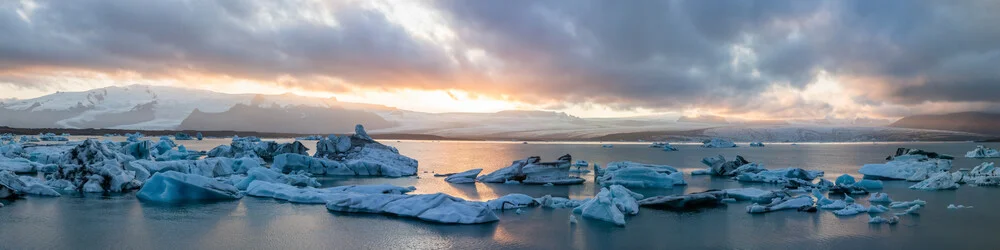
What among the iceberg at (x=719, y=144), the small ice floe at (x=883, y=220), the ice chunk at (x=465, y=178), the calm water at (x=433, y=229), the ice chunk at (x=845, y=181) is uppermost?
the iceberg at (x=719, y=144)

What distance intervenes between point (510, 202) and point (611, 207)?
2.60 metres

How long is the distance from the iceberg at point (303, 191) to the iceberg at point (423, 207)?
1.12 meters

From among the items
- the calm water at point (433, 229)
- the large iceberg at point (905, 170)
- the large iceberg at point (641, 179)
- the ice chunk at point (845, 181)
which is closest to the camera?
the calm water at point (433, 229)

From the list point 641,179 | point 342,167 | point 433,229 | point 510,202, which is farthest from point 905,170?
point 342,167

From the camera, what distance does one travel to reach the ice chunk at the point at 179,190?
14.1m

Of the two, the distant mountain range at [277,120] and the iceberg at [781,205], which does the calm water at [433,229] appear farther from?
the distant mountain range at [277,120]

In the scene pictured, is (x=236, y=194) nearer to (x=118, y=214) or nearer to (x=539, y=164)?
(x=118, y=214)

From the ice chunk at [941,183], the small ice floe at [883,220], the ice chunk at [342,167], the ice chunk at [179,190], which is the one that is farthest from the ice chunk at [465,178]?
the ice chunk at [941,183]

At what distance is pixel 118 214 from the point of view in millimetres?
11867

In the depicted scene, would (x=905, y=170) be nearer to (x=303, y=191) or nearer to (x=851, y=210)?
(x=851, y=210)

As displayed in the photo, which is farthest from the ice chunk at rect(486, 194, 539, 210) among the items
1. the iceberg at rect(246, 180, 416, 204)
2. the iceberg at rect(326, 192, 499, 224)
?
the iceberg at rect(246, 180, 416, 204)

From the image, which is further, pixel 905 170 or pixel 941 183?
pixel 905 170

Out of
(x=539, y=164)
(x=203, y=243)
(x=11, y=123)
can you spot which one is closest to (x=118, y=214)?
(x=203, y=243)

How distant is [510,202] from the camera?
1312 centimetres
